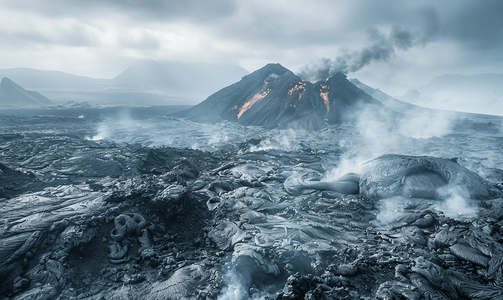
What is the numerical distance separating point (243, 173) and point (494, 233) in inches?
430

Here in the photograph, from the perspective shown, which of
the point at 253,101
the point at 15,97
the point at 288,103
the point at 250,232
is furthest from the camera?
the point at 15,97

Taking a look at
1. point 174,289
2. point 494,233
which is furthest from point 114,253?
point 494,233

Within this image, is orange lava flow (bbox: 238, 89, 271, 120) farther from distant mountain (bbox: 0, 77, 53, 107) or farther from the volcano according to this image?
distant mountain (bbox: 0, 77, 53, 107)

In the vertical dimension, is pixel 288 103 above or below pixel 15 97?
above

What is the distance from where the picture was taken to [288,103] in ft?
137

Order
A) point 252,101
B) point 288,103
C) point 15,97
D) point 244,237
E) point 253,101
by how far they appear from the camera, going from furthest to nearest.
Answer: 1. point 15,97
2. point 252,101
3. point 253,101
4. point 288,103
5. point 244,237

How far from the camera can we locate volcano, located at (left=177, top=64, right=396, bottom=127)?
40.2 m

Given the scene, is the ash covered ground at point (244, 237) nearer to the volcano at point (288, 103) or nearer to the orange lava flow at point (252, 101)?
the volcano at point (288, 103)

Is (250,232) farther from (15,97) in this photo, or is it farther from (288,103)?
(15,97)

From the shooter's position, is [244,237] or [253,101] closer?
[244,237]

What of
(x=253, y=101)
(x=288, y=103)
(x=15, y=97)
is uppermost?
(x=253, y=101)

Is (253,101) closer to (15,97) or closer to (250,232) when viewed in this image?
(250,232)

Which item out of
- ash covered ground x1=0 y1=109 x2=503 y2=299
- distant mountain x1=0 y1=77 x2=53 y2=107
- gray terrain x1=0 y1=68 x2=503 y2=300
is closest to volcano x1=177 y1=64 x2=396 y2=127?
gray terrain x1=0 y1=68 x2=503 y2=300

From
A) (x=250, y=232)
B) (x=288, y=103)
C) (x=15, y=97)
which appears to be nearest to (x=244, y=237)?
(x=250, y=232)
